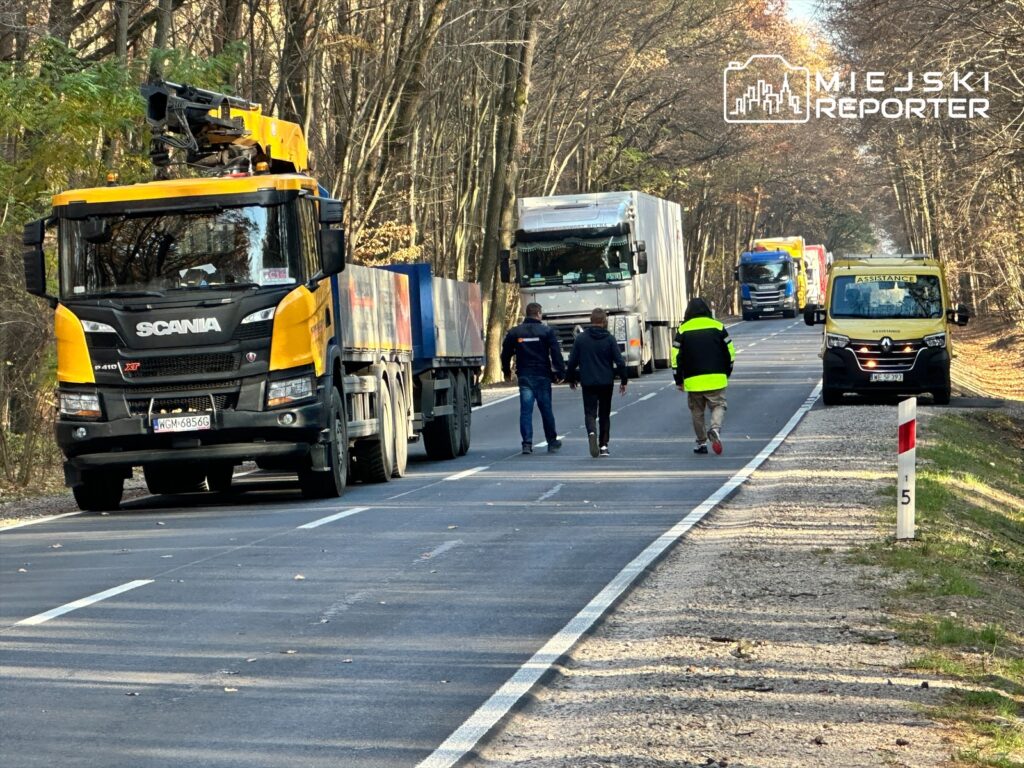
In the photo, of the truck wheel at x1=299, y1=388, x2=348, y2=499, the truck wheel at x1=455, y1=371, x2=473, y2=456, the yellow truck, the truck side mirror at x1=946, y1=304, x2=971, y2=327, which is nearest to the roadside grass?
the truck wheel at x1=299, y1=388, x2=348, y2=499

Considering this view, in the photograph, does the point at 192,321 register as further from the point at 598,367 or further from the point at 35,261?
the point at 598,367

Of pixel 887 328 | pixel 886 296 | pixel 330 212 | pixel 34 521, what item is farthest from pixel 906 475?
pixel 886 296

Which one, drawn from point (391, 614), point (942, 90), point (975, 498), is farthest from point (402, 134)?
point (391, 614)

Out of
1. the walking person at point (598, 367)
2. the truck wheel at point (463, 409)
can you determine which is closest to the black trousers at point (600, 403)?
the walking person at point (598, 367)

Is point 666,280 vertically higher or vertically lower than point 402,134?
lower

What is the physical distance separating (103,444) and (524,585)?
6.39m

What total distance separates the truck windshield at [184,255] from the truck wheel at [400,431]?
12.8ft

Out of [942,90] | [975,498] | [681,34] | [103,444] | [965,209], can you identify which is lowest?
[975,498]

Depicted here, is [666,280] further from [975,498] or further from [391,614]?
[391,614]

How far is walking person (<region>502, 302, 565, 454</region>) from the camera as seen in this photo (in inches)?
888

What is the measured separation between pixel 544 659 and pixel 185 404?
325 inches

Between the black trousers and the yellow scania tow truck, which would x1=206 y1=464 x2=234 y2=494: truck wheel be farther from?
the black trousers

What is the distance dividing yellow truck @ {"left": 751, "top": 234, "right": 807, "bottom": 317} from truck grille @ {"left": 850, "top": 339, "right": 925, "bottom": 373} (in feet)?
161

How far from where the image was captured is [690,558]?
12625mm
